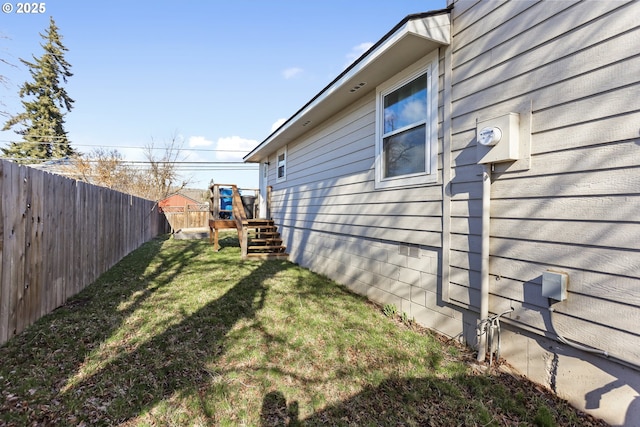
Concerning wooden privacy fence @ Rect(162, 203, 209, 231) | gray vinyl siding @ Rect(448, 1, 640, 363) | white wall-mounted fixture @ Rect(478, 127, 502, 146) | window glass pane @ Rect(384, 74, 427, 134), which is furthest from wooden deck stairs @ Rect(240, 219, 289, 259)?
wooden privacy fence @ Rect(162, 203, 209, 231)

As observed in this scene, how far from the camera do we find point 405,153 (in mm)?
4105

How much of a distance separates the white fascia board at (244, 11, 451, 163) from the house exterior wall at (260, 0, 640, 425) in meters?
0.22

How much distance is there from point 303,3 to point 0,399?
8.17m

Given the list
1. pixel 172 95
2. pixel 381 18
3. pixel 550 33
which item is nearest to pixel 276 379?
pixel 550 33

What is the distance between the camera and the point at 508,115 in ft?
8.39

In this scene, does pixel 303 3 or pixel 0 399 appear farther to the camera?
pixel 303 3

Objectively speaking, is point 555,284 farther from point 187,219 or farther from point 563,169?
point 187,219

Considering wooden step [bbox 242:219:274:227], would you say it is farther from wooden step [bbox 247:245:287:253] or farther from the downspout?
the downspout

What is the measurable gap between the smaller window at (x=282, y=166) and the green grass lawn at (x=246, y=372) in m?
5.62

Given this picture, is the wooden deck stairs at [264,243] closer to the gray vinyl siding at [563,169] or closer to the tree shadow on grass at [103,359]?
the tree shadow on grass at [103,359]

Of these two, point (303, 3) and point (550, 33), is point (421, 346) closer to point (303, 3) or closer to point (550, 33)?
point (550, 33)

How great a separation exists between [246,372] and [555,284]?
2.54m

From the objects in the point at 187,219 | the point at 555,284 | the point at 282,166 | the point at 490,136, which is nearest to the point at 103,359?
the point at 555,284

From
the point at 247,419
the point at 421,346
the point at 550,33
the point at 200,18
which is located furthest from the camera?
the point at 200,18
